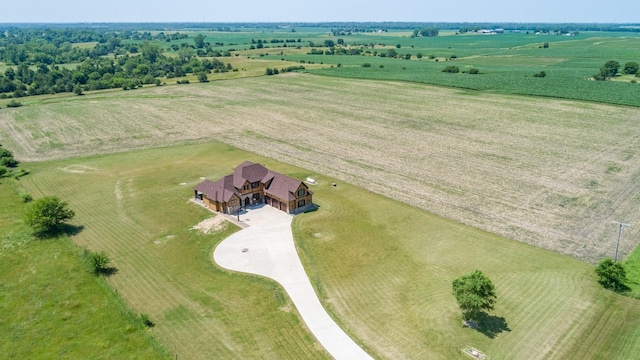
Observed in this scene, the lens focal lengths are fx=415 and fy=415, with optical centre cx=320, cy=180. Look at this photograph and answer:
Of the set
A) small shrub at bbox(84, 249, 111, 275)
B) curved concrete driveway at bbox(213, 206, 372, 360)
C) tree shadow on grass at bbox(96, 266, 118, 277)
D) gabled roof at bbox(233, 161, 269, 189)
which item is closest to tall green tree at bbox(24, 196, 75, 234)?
small shrub at bbox(84, 249, 111, 275)

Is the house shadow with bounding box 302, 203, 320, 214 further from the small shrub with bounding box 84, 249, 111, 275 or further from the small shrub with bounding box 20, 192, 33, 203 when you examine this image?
Result: the small shrub with bounding box 20, 192, 33, 203

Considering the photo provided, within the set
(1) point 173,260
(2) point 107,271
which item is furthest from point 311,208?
(2) point 107,271

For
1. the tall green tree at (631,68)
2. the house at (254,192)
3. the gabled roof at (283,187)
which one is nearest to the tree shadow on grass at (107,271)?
the house at (254,192)

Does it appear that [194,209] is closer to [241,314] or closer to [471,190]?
[241,314]

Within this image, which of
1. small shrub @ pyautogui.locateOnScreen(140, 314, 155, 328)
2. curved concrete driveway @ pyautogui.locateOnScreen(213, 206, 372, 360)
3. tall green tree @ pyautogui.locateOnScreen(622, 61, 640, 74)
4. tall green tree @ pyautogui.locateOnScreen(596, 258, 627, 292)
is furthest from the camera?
tall green tree @ pyautogui.locateOnScreen(622, 61, 640, 74)

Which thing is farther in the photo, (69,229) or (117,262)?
(69,229)

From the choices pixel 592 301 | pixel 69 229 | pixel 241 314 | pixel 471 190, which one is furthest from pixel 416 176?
pixel 69 229

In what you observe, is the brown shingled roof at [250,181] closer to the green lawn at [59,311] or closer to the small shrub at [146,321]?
the green lawn at [59,311]
